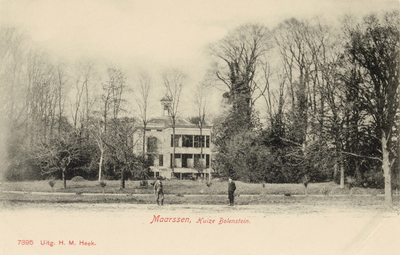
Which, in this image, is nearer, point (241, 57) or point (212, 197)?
point (241, 57)

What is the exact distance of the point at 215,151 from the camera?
2114 centimetres

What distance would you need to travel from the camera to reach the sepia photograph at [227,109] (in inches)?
355

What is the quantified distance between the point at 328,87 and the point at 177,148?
10.4 metres

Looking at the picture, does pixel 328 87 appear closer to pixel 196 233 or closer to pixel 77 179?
pixel 196 233

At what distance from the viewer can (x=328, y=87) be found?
1156 centimetres

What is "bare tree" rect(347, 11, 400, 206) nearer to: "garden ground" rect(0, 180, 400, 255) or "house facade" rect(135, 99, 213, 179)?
"garden ground" rect(0, 180, 400, 255)

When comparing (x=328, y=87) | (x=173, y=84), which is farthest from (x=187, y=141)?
(x=328, y=87)

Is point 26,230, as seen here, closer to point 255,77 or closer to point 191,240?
point 191,240

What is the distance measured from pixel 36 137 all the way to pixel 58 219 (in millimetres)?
3462

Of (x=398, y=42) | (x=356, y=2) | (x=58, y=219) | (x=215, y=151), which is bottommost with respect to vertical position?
(x=58, y=219)

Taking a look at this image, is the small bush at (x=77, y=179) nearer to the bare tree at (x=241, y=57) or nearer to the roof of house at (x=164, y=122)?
the roof of house at (x=164, y=122)

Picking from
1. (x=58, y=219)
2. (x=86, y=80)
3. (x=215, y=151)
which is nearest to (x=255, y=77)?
(x=86, y=80)

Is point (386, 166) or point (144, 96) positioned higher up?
point (144, 96)

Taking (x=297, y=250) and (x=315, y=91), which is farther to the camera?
(x=315, y=91)
